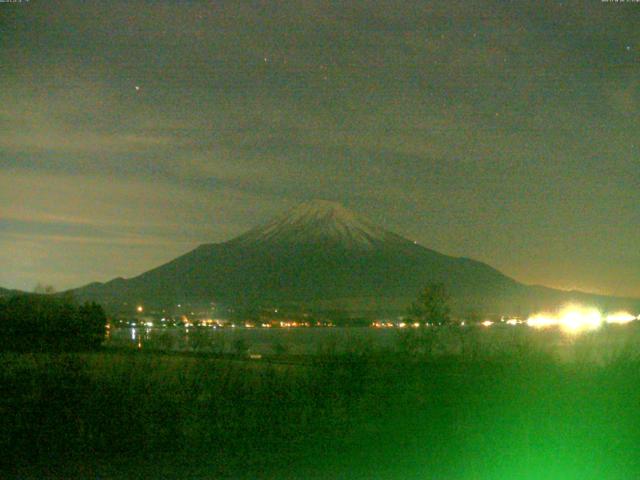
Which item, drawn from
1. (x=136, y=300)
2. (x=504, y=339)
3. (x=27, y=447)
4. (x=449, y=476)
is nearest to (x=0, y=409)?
(x=27, y=447)

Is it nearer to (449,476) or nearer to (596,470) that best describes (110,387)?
(449,476)

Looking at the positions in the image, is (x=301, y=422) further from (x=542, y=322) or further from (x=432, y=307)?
(x=432, y=307)

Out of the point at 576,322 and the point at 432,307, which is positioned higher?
the point at 432,307

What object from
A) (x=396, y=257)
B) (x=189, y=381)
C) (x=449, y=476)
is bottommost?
(x=449, y=476)

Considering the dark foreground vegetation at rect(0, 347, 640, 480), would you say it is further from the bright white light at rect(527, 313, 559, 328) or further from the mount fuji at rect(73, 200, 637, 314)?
the mount fuji at rect(73, 200, 637, 314)

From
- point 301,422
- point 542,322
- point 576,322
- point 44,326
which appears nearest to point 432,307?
point 542,322

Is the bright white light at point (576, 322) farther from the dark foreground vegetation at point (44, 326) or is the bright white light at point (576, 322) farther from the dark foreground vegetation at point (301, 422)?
the dark foreground vegetation at point (44, 326)

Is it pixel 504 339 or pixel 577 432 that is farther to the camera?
pixel 504 339

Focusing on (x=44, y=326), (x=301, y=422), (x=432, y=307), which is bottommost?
(x=301, y=422)
